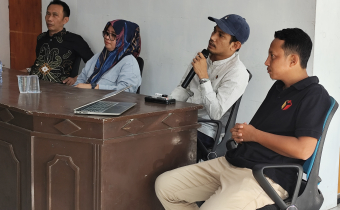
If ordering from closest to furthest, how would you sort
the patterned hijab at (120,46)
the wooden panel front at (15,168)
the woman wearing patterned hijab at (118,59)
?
the wooden panel front at (15,168)
the woman wearing patterned hijab at (118,59)
the patterned hijab at (120,46)

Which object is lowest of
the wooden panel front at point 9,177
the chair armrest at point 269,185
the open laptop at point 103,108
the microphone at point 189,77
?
the wooden panel front at point 9,177

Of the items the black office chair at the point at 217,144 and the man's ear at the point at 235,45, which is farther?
the man's ear at the point at 235,45

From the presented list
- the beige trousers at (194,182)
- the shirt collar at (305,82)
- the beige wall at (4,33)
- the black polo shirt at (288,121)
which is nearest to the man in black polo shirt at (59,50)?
the beige wall at (4,33)

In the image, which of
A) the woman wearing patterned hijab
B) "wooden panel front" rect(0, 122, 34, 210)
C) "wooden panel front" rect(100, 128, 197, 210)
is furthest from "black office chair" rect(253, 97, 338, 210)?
the woman wearing patterned hijab

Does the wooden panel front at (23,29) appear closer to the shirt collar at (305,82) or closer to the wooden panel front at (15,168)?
the wooden panel front at (15,168)

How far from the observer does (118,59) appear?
300cm

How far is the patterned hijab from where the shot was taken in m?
3.00

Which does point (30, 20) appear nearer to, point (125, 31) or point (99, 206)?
point (125, 31)

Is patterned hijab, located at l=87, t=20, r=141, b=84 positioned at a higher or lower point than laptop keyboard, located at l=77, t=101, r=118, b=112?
higher

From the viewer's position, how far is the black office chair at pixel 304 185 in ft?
5.01

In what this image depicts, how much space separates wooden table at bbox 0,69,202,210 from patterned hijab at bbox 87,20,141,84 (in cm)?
103

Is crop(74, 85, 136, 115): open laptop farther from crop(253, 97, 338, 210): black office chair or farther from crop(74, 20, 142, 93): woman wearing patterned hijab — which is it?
crop(74, 20, 142, 93): woman wearing patterned hijab

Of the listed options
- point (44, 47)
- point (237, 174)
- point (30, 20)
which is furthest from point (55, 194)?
point (30, 20)

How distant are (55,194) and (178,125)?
65cm
